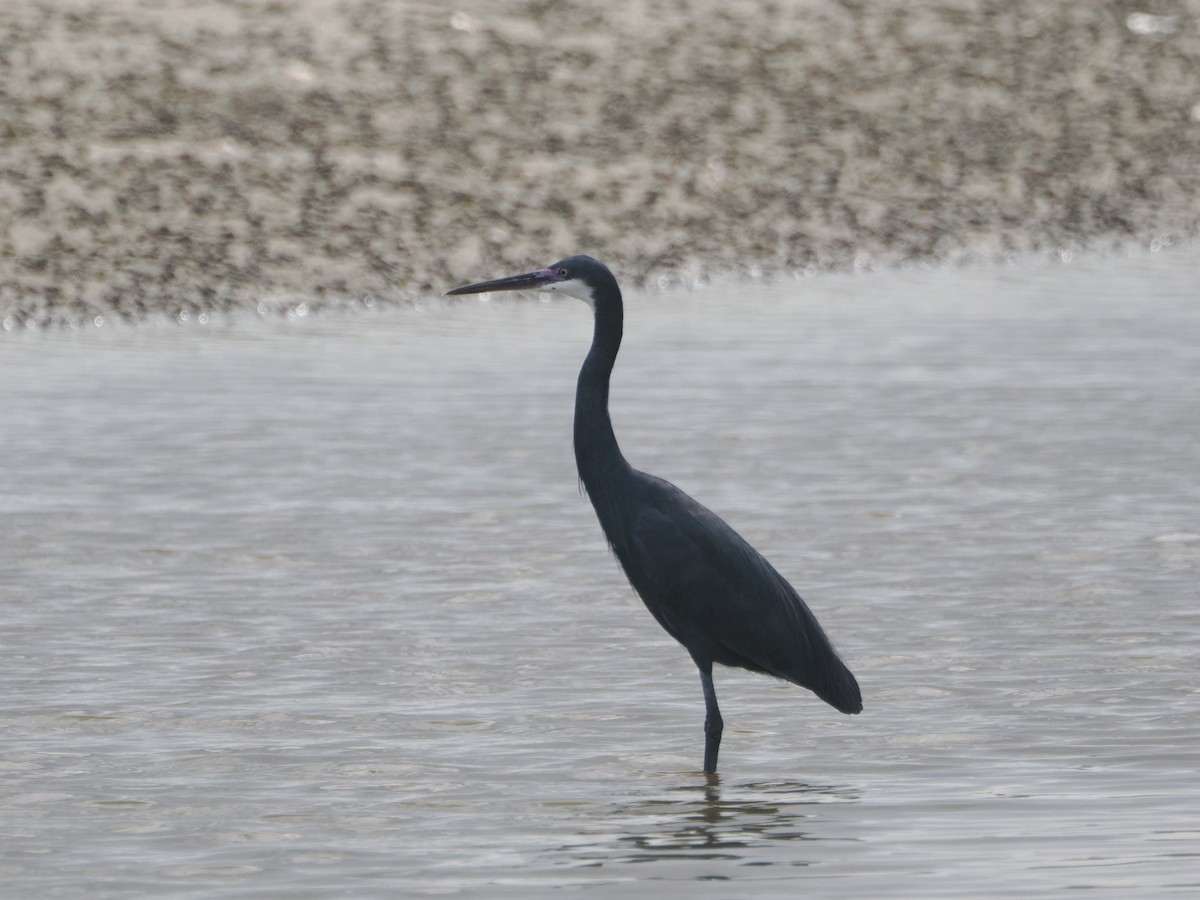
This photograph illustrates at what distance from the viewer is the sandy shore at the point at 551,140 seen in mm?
24453

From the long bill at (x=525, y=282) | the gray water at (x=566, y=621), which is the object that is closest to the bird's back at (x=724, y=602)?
the gray water at (x=566, y=621)

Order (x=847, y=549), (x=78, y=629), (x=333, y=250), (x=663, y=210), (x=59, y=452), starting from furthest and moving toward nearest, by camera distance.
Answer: (x=663, y=210), (x=333, y=250), (x=59, y=452), (x=847, y=549), (x=78, y=629)

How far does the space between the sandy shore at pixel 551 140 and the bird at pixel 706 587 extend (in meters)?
14.4

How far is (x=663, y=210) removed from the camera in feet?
86.8

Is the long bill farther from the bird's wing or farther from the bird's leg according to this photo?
the bird's leg

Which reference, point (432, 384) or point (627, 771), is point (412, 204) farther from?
point (627, 771)

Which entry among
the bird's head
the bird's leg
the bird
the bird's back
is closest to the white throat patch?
the bird's head

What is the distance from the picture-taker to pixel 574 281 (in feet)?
30.5

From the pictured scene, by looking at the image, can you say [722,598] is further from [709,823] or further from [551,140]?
[551,140]

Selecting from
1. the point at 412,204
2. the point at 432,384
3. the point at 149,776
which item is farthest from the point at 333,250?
the point at 149,776

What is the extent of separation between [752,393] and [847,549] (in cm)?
548

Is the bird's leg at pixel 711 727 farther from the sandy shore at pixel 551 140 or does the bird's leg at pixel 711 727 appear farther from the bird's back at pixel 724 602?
the sandy shore at pixel 551 140

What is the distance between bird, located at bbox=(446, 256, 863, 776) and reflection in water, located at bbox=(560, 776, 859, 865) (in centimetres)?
29

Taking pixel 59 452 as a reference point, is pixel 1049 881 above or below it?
above
